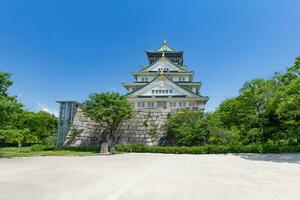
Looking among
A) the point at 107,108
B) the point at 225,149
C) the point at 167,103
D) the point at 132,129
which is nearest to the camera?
the point at 225,149

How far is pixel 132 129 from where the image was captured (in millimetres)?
21297

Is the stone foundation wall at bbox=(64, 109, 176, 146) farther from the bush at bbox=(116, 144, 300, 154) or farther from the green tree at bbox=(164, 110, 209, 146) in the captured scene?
the bush at bbox=(116, 144, 300, 154)

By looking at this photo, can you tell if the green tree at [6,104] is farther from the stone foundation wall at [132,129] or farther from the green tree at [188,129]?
the green tree at [188,129]

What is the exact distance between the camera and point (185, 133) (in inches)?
703

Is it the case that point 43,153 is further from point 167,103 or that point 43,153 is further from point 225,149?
point 167,103

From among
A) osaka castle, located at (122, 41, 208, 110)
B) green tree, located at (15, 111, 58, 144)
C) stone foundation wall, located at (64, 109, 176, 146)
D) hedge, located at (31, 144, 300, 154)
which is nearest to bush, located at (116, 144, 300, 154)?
hedge, located at (31, 144, 300, 154)

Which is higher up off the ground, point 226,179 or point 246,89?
point 246,89

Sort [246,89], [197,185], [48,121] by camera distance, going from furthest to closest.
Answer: [48,121], [246,89], [197,185]

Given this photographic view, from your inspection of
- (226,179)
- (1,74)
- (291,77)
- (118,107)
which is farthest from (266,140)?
(1,74)

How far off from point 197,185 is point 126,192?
1.67 meters

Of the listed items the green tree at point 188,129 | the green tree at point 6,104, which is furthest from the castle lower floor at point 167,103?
the green tree at point 6,104

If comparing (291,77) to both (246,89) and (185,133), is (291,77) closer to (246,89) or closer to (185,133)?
(246,89)

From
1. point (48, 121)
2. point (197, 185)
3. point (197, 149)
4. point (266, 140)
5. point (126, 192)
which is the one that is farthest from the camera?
point (48, 121)

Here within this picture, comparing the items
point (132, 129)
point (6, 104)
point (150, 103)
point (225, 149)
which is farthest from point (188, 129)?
point (150, 103)
